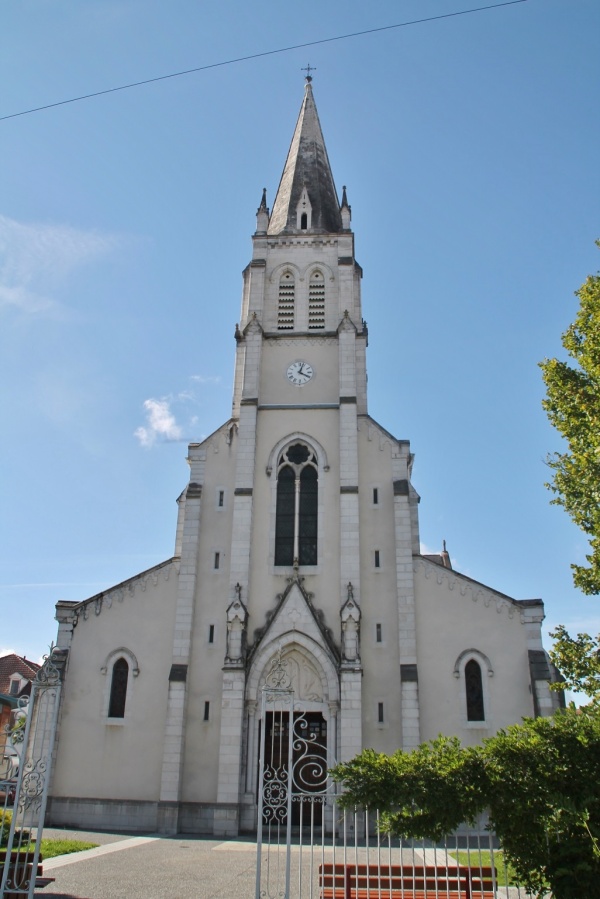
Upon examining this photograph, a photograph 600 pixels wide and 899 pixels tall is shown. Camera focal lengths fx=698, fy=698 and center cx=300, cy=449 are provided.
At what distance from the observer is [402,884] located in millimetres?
8703

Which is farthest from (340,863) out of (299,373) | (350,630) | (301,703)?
(299,373)

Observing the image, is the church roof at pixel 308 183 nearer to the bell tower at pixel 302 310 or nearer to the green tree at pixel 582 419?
the bell tower at pixel 302 310

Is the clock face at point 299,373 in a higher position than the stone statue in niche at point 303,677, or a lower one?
higher

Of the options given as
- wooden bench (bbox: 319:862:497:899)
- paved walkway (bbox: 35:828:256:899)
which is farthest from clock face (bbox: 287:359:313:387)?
wooden bench (bbox: 319:862:497:899)

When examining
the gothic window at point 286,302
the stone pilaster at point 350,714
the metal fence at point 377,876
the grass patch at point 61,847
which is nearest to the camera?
the metal fence at point 377,876

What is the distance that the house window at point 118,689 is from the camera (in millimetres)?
23562

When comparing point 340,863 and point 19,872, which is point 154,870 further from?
point 19,872

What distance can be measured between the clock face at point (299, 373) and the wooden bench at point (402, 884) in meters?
19.2

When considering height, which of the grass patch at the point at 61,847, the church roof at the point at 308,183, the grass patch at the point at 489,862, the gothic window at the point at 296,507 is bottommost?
the grass patch at the point at 61,847

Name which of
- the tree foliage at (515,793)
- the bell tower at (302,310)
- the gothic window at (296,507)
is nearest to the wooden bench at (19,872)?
the tree foliage at (515,793)

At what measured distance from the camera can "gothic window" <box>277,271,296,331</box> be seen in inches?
1158

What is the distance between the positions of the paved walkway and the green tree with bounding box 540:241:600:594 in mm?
8796

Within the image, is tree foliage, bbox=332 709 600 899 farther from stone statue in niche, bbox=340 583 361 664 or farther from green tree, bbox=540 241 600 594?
stone statue in niche, bbox=340 583 361 664

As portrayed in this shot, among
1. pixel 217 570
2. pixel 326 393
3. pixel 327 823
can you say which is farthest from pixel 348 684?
pixel 326 393
